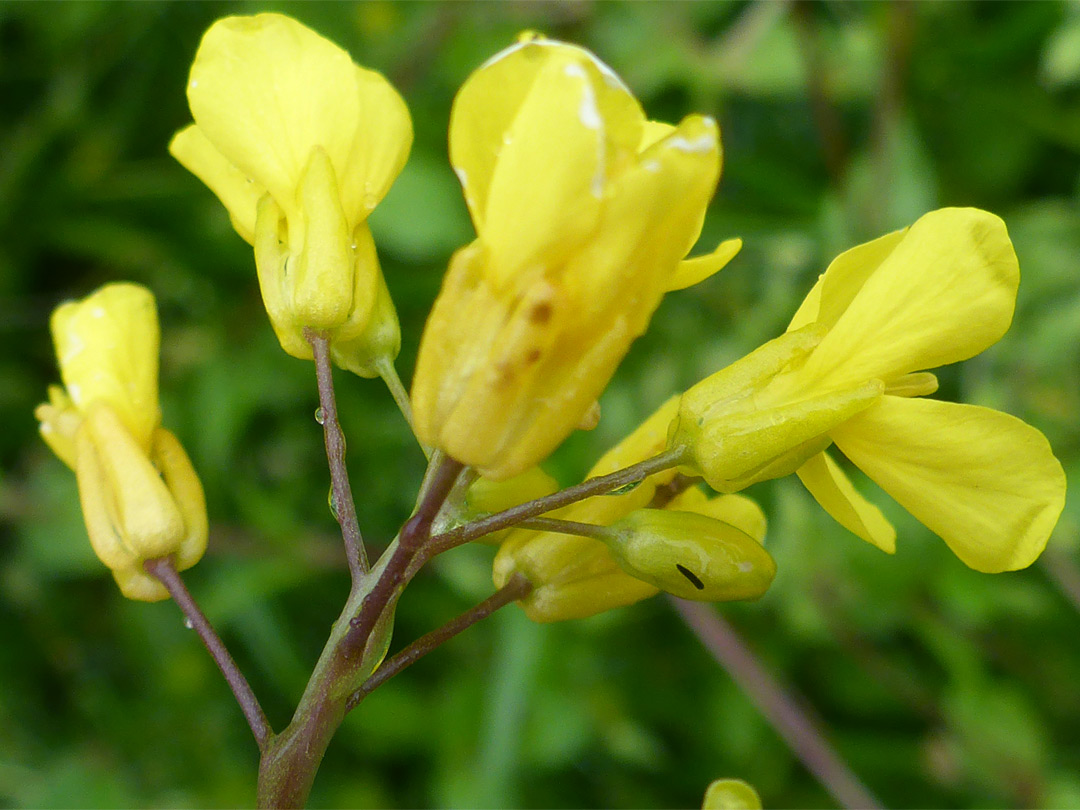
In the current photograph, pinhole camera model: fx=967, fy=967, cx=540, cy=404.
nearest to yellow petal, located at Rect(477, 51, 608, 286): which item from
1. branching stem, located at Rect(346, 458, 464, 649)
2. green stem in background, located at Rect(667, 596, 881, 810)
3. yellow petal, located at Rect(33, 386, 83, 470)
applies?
branching stem, located at Rect(346, 458, 464, 649)

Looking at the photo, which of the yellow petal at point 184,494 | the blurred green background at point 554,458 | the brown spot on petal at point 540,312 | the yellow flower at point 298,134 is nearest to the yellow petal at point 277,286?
the yellow flower at point 298,134

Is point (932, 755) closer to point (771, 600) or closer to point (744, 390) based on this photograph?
point (771, 600)

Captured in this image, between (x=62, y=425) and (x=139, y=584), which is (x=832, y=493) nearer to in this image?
A: (x=139, y=584)

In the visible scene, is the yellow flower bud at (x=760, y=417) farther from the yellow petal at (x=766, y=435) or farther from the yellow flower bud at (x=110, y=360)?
the yellow flower bud at (x=110, y=360)

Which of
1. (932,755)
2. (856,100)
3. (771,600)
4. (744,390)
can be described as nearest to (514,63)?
(744,390)

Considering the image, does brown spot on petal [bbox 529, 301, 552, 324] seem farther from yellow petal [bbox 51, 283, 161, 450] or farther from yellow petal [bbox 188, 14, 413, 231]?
yellow petal [bbox 51, 283, 161, 450]
